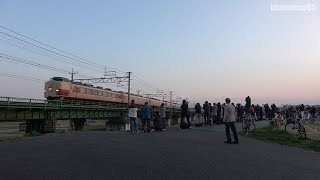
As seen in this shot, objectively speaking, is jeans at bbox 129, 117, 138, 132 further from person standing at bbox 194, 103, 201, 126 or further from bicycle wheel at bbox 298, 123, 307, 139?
person standing at bbox 194, 103, 201, 126

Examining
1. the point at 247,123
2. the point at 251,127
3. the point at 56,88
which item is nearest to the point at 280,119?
the point at 251,127

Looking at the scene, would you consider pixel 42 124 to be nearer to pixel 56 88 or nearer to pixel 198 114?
pixel 56 88

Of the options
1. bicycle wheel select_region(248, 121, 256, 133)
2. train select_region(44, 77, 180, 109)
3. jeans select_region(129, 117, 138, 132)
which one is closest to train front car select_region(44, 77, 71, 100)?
train select_region(44, 77, 180, 109)

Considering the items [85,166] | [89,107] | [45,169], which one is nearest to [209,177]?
[85,166]

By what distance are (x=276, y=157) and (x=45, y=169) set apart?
725 cm

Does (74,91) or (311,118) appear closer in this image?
(311,118)

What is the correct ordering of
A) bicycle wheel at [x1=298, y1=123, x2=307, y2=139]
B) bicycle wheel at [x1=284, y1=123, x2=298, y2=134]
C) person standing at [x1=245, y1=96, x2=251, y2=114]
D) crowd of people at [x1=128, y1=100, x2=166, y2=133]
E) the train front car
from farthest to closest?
1. the train front car
2. person standing at [x1=245, y1=96, x2=251, y2=114]
3. bicycle wheel at [x1=284, y1=123, x2=298, y2=134]
4. crowd of people at [x1=128, y1=100, x2=166, y2=133]
5. bicycle wheel at [x1=298, y1=123, x2=307, y2=139]

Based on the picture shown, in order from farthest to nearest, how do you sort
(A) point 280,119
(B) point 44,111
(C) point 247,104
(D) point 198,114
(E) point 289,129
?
(B) point 44,111 → (A) point 280,119 → (D) point 198,114 → (E) point 289,129 → (C) point 247,104

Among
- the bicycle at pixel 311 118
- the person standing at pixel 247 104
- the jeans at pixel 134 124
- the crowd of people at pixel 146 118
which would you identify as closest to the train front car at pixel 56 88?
the crowd of people at pixel 146 118

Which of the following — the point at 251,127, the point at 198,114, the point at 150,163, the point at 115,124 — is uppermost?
the point at 198,114

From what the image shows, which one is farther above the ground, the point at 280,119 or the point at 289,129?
the point at 280,119

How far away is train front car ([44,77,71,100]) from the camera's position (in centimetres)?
5462

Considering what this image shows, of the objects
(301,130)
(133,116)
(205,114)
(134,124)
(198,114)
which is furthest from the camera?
(198,114)

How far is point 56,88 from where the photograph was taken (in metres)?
55.0
